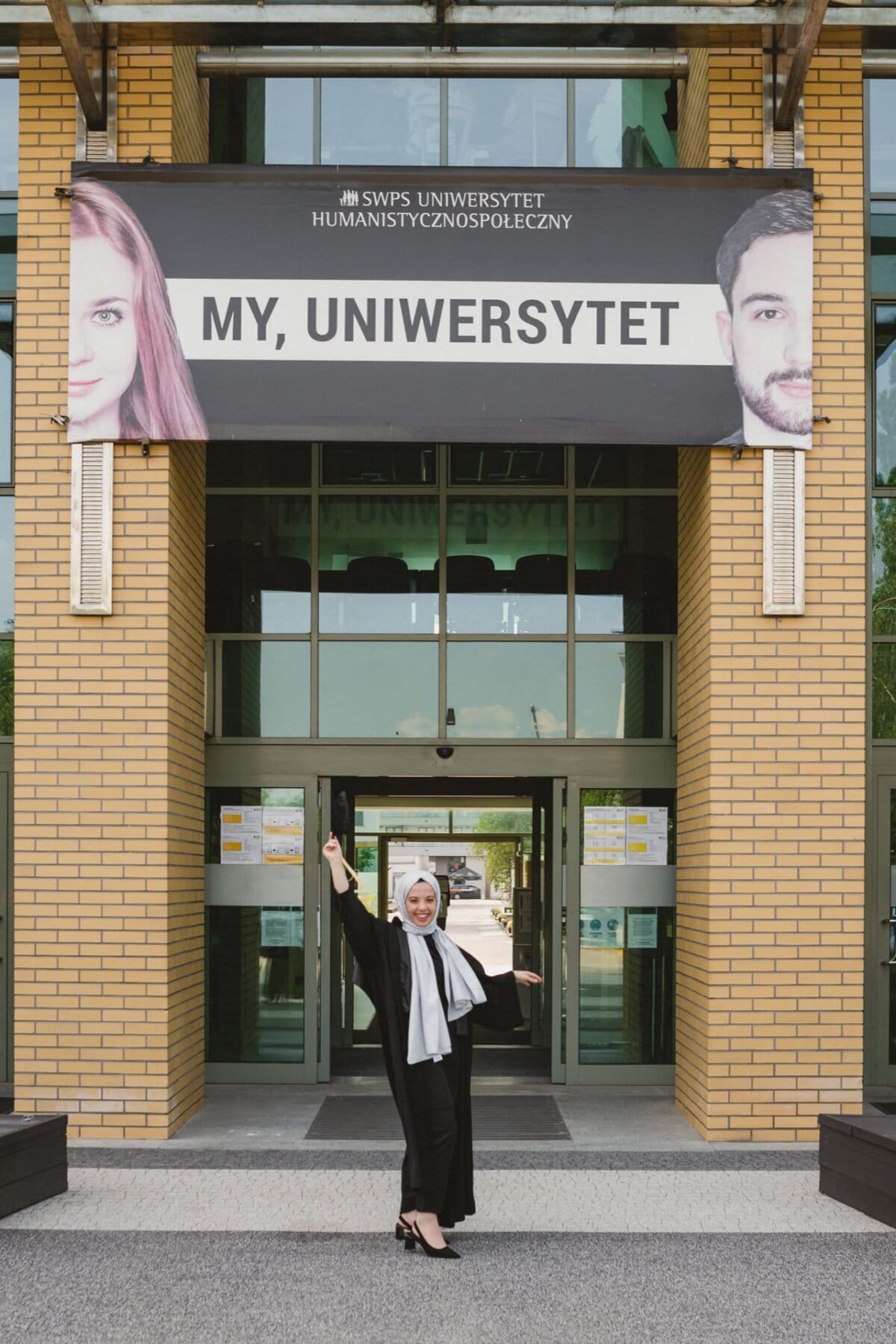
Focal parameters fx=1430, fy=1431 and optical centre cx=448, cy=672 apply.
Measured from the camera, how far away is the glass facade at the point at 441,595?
1021 cm

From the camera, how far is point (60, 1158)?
279 inches

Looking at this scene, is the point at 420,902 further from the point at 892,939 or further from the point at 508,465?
the point at 508,465

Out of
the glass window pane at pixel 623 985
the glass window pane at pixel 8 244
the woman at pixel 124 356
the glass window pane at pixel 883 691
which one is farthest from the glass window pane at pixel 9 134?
the glass window pane at pixel 883 691

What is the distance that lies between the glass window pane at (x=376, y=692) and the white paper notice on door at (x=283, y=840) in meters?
0.68

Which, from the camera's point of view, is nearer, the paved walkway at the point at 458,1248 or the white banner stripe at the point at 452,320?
the paved walkway at the point at 458,1248

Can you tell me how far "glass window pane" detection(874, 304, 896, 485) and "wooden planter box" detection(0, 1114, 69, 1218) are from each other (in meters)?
6.63

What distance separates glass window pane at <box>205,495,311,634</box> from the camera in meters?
10.2

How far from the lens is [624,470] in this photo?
10.3m

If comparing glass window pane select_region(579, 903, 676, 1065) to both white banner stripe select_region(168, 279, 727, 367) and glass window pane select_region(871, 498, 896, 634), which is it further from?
white banner stripe select_region(168, 279, 727, 367)

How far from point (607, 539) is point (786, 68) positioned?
3305 millimetres

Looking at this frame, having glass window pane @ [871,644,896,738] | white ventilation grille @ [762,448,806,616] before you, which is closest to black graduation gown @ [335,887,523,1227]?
white ventilation grille @ [762,448,806,616]

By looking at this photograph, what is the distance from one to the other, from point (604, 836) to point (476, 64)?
5179 mm

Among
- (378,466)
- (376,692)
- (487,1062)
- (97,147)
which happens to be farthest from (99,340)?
(487,1062)

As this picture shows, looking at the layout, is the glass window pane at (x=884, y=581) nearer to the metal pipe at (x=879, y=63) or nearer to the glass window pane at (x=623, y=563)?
the glass window pane at (x=623, y=563)
